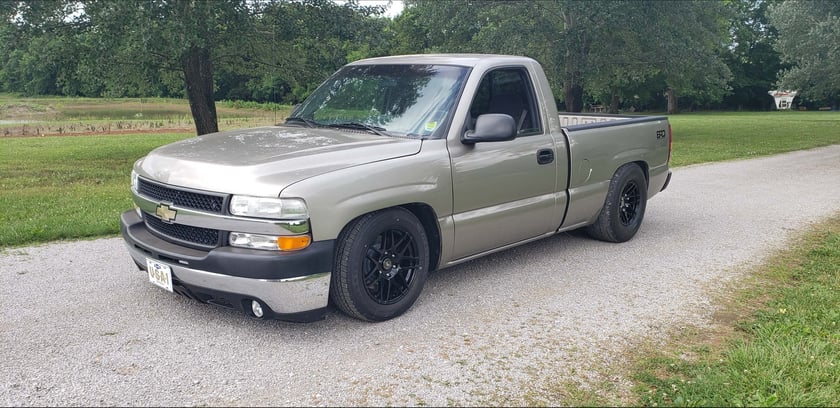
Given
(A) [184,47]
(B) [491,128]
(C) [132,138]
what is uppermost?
(A) [184,47]

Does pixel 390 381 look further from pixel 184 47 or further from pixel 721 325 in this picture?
pixel 184 47

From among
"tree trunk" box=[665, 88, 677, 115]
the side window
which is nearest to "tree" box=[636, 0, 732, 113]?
the side window

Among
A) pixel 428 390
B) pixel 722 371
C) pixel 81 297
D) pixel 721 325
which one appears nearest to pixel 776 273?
pixel 721 325

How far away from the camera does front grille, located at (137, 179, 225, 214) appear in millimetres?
4086

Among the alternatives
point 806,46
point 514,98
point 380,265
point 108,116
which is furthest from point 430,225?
point 108,116

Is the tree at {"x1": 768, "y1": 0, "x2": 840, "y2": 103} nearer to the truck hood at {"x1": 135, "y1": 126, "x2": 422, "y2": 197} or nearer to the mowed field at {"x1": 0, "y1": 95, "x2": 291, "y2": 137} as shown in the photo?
the mowed field at {"x1": 0, "y1": 95, "x2": 291, "y2": 137}

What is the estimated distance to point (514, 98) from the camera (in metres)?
5.75

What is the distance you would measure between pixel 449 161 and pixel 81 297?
2906 millimetres

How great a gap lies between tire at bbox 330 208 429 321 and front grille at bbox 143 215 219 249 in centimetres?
77

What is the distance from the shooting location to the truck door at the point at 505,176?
16.4 ft

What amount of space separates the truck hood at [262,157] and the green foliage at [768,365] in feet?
7.15

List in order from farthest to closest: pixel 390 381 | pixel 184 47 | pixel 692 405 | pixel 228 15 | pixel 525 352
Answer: pixel 228 15 < pixel 184 47 < pixel 525 352 < pixel 390 381 < pixel 692 405

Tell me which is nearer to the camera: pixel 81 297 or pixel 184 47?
pixel 81 297

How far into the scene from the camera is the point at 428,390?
360 cm
